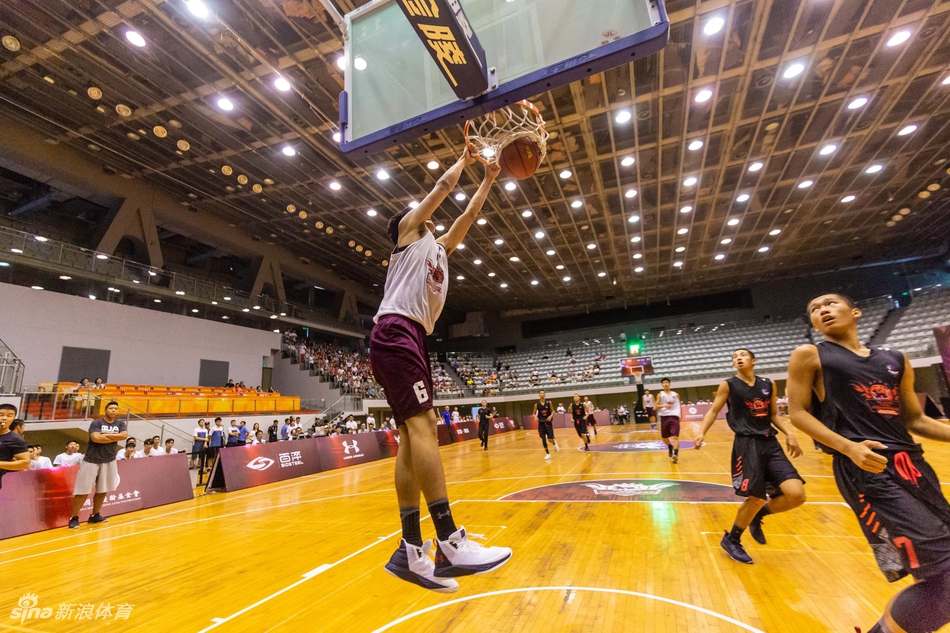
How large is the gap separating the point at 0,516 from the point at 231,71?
29.8ft

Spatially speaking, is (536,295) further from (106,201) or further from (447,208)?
(106,201)

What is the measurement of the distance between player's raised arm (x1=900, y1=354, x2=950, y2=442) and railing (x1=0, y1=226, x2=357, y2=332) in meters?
18.8

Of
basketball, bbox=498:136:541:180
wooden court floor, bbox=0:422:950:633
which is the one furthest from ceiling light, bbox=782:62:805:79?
basketball, bbox=498:136:541:180

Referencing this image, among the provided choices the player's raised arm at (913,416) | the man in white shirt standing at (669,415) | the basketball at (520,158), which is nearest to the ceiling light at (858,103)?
the man in white shirt standing at (669,415)

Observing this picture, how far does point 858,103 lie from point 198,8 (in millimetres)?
15320

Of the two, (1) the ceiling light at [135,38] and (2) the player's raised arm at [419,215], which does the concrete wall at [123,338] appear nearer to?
(1) the ceiling light at [135,38]

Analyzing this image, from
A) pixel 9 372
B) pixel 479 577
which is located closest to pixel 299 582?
pixel 479 577

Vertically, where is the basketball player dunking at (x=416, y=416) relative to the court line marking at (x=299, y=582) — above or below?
above

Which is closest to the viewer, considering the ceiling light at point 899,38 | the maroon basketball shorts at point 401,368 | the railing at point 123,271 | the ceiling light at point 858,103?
the maroon basketball shorts at point 401,368

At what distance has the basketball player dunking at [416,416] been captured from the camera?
193 centimetres

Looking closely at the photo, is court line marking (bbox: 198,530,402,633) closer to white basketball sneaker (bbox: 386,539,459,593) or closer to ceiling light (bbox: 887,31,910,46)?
white basketball sneaker (bbox: 386,539,459,593)

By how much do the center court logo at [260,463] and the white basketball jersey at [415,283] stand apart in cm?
971

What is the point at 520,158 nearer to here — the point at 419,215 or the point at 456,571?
the point at 419,215

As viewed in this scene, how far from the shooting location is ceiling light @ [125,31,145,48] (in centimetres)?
876
